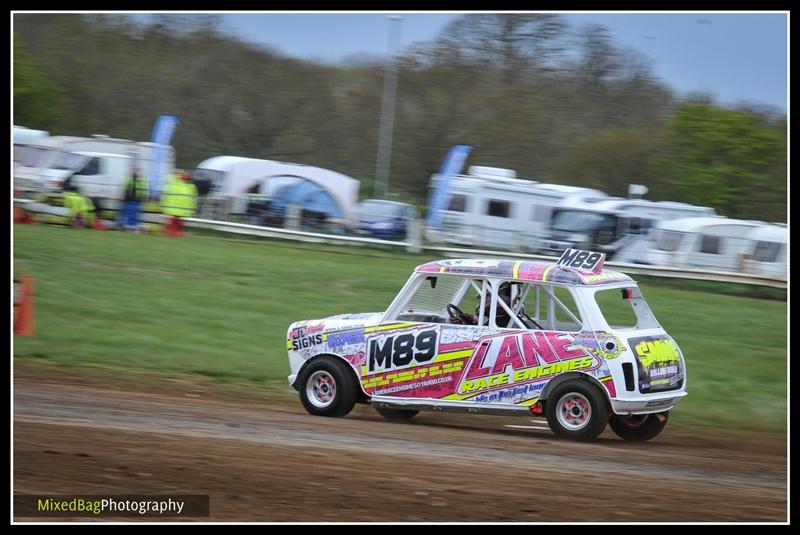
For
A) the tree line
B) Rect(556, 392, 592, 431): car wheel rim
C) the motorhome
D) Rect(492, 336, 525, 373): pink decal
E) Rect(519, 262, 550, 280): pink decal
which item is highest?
the tree line

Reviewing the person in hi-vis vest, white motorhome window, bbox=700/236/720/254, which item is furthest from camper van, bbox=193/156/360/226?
white motorhome window, bbox=700/236/720/254

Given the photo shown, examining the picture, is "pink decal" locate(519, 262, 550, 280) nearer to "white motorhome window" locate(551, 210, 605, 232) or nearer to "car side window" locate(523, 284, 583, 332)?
"car side window" locate(523, 284, 583, 332)

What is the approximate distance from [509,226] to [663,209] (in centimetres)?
441

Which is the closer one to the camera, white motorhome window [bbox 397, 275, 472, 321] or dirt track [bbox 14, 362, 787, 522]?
dirt track [bbox 14, 362, 787, 522]

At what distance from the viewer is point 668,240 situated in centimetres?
2633

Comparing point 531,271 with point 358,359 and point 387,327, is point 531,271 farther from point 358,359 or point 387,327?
point 358,359

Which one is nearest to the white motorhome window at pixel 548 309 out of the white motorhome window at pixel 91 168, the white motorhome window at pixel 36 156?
the white motorhome window at pixel 91 168

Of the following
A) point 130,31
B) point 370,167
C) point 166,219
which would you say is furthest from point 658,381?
point 130,31

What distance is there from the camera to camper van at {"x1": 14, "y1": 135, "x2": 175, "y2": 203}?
28.4 metres

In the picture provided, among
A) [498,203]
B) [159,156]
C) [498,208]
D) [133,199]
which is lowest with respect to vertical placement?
[133,199]

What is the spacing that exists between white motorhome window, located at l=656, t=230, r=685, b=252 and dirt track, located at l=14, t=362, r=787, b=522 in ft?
47.5

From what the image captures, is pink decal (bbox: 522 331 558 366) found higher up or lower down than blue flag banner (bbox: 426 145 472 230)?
lower down

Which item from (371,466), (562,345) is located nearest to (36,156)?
(562,345)

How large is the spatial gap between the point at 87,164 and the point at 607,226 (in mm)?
14899
